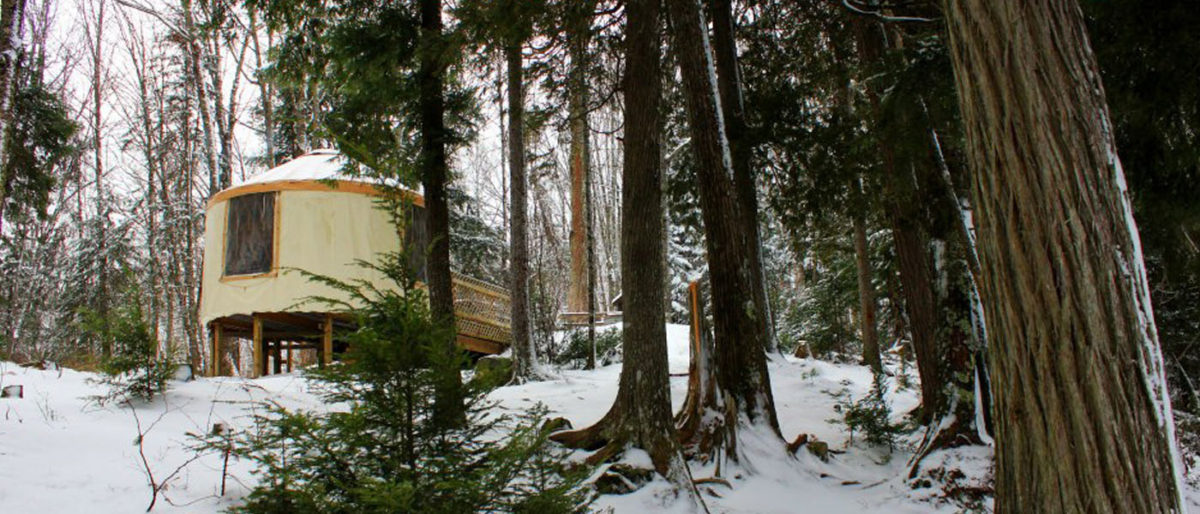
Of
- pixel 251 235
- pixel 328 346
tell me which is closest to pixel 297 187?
pixel 251 235

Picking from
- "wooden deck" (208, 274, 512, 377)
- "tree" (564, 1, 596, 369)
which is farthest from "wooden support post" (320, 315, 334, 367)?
"tree" (564, 1, 596, 369)

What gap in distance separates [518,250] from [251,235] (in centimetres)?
571

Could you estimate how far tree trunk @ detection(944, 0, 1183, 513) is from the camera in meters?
1.97

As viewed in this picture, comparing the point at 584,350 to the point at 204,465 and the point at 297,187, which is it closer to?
the point at 297,187

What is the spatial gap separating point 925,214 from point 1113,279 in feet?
12.8

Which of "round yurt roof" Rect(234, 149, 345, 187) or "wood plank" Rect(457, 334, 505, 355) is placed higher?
"round yurt roof" Rect(234, 149, 345, 187)

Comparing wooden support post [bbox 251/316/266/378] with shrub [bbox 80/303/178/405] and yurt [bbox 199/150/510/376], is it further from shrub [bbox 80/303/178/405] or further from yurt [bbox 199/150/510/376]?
shrub [bbox 80/303/178/405]

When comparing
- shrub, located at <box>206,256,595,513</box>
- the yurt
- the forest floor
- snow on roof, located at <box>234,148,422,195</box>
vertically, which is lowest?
the forest floor

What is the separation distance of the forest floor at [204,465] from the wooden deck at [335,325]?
4560mm

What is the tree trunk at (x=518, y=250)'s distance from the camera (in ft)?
30.4

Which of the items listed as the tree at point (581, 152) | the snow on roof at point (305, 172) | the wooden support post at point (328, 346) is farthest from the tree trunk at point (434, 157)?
the snow on roof at point (305, 172)

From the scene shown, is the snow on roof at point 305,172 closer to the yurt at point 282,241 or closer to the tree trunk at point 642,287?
the yurt at point 282,241

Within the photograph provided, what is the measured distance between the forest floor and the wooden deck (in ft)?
15.0

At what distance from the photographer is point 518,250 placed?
9.40m
